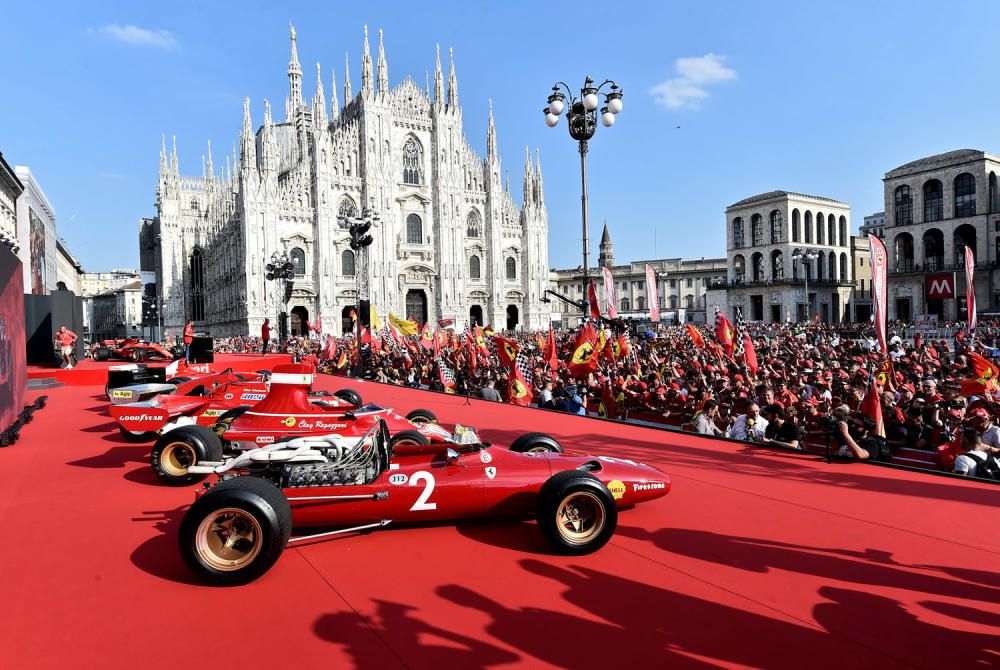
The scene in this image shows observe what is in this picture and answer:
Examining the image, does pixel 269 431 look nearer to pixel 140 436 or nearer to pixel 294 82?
pixel 140 436

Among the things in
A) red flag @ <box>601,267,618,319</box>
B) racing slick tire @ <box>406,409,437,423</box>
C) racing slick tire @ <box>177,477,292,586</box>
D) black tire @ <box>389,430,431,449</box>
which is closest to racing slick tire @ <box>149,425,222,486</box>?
black tire @ <box>389,430,431,449</box>

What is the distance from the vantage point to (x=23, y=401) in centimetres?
1427

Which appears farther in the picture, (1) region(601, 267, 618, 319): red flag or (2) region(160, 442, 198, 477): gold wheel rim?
(1) region(601, 267, 618, 319): red flag

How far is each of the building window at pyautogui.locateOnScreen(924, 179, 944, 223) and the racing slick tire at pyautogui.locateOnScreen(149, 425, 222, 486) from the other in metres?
62.7

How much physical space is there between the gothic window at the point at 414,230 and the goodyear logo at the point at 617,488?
5385 centimetres

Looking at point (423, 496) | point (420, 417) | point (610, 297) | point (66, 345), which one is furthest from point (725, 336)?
point (66, 345)

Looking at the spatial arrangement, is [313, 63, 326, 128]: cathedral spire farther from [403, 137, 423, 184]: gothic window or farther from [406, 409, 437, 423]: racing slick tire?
[406, 409, 437, 423]: racing slick tire

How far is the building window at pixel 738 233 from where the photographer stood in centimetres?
6544

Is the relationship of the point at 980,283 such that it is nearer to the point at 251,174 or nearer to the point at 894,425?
the point at 894,425

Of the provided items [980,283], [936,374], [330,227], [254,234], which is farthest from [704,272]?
[936,374]

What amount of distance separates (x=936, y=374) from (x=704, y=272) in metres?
72.2

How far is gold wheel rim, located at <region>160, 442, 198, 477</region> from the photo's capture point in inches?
298

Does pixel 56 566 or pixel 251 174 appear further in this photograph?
pixel 251 174

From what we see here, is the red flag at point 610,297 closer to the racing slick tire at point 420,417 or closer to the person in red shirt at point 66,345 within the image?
the racing slick tire at point 420,417
